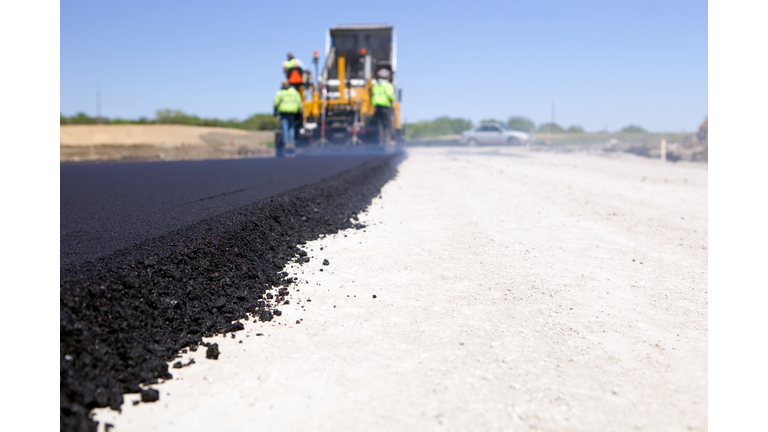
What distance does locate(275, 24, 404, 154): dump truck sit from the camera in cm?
1958

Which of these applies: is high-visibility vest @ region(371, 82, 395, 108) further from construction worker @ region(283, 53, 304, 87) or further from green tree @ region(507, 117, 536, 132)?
green tree @ region(507, 117, 536, 132)

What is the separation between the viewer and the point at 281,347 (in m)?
3.14

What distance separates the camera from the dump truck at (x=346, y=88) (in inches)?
771

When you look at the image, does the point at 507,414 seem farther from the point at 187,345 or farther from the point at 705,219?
the point at 705,219

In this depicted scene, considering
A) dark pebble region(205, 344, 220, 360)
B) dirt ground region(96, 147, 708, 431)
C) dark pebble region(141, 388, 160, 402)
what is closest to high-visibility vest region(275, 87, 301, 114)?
dirt ground region(96, 147, 708, 431)

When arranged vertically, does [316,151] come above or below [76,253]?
above

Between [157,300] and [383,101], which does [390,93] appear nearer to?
[383,101]

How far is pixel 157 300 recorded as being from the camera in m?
3.25

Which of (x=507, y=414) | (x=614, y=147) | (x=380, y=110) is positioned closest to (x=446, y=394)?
(x=507, y=414)

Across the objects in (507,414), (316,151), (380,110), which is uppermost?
(380,110)

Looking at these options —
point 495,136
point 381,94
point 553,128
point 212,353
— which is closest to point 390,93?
point 381,94

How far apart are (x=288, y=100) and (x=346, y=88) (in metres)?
2.33

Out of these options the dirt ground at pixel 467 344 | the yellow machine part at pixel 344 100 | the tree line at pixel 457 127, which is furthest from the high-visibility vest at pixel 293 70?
the tree line at pixel 457 127
